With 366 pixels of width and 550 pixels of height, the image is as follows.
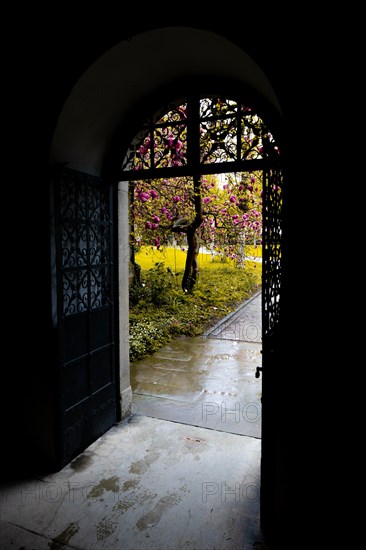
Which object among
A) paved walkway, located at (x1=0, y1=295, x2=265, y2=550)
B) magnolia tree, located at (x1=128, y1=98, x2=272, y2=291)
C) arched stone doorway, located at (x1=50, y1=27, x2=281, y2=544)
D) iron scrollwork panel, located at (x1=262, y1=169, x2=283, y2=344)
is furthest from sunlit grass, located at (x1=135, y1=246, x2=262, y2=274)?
iron scrollwork panel, located at (x1=262, y1=169, x2=283, y2=344)

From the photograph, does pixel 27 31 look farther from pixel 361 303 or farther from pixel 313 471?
pixel 313 471

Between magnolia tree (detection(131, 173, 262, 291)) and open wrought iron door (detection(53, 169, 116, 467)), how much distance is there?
4.42m

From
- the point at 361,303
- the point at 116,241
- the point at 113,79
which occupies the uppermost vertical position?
the point at 113,79

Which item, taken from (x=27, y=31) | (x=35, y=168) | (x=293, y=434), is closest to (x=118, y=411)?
(x=293, y=434)

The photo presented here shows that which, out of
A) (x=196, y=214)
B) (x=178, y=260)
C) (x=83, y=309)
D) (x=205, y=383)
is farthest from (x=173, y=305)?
(x=178, y=260)

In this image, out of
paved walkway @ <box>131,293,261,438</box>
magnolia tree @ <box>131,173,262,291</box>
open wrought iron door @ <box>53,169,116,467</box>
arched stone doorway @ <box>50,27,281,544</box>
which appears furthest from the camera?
magnolia tree @ <box>131,173,262,291</box>

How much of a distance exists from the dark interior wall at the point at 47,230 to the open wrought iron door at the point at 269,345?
13cm

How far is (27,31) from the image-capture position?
3045 millimetres

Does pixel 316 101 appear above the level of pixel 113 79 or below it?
below

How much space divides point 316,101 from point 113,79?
76.3 inches

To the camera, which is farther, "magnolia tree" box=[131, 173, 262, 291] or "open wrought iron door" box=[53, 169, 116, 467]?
"magnolia tree" box=[131, 173, 262, 291]

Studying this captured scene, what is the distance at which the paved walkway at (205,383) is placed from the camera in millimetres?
4621

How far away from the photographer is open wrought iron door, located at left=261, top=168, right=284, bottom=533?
8.86ft

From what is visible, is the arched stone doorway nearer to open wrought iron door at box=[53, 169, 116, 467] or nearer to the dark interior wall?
open wrought iron door at box=[53, 169, 116, 467]
